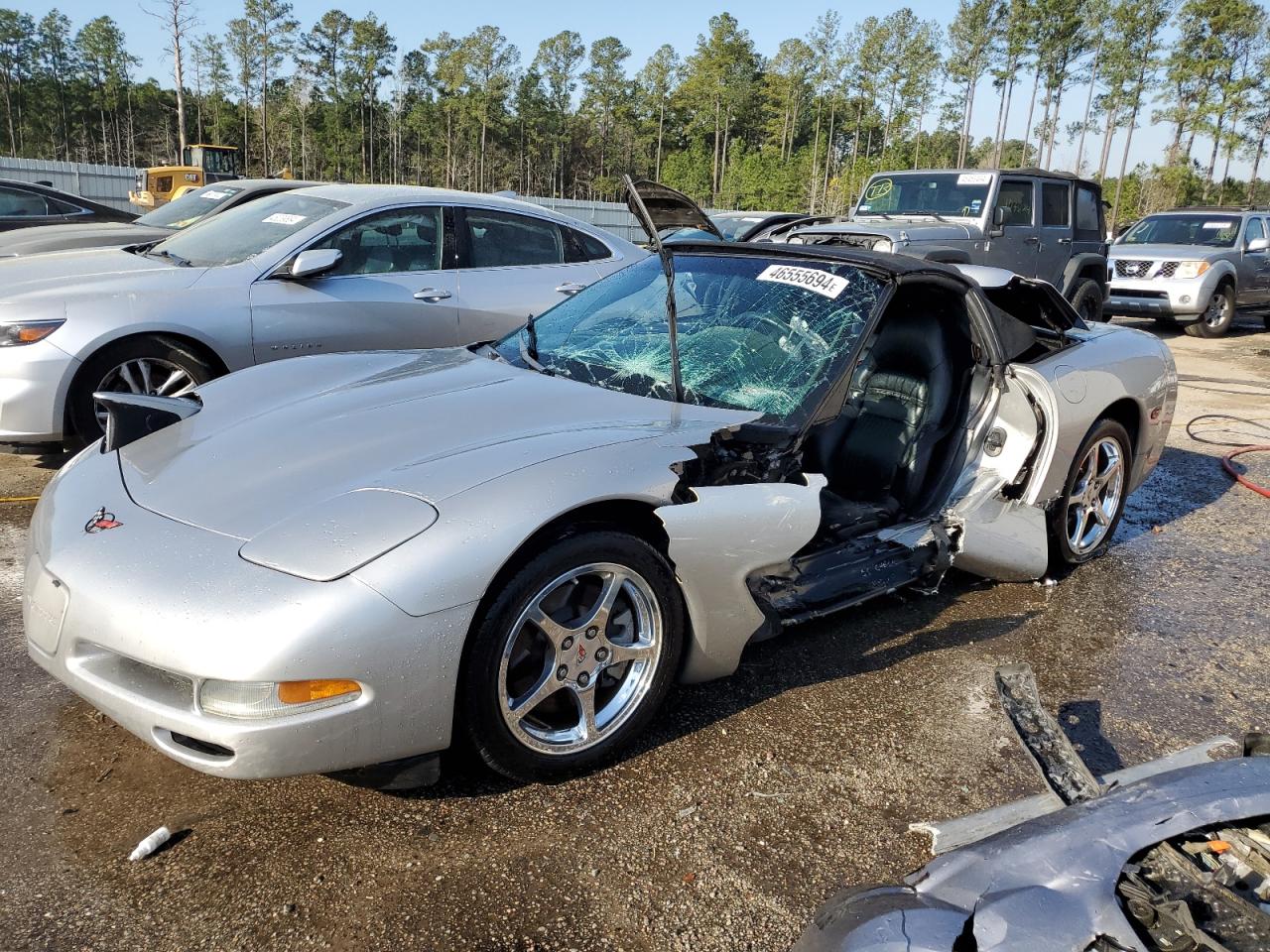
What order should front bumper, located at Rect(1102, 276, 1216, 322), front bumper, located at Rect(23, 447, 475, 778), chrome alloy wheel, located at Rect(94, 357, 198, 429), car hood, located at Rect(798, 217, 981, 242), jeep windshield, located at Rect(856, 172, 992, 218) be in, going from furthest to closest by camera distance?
front bumper, located at Rect(1102, 276, 1216, 322) < jeep windshield, located at Rect(856, 172, 992, 218) < car hood, located at Rect(798, 217, 981, 242) < chrome alloy wheel, located at Rect(94, 357, 198, 429) < front bumper, located at Rect(23, 447, 475, 778)

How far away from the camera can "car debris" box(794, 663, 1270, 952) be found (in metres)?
1.32

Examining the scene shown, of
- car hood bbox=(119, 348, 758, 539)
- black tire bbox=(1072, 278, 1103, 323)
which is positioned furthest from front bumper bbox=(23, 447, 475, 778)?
black tire bbox=(1072, 278, 1103, 323)

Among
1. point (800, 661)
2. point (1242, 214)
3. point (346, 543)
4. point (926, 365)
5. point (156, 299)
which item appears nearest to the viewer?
point (346, 543)

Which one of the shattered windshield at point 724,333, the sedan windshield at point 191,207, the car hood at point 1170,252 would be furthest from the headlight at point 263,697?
the car hood at point 1170,252

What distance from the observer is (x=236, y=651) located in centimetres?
204

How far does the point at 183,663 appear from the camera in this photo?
2062mm

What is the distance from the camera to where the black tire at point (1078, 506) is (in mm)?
4102

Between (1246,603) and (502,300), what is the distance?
168 inches

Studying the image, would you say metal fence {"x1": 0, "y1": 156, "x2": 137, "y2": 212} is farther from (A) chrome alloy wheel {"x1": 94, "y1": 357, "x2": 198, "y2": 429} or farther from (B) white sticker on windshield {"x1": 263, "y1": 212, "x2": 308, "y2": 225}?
(A) chrome alloy wheel {"x1": 94, "y1": 357, "x2": 198, "y2": 429}

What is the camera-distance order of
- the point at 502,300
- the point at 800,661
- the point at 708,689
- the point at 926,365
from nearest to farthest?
1. the point at 708,689
2. the point at 800,661
3. the point at 926,365
4. the point at 502,300

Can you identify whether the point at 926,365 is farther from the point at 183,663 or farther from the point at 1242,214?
the point at 1242,214

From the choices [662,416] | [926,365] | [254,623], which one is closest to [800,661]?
[662,416]

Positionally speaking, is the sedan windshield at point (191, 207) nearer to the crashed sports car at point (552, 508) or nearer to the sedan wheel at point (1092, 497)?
the crashed sports car at point (552, 508)

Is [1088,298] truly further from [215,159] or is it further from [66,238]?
[215,159]
